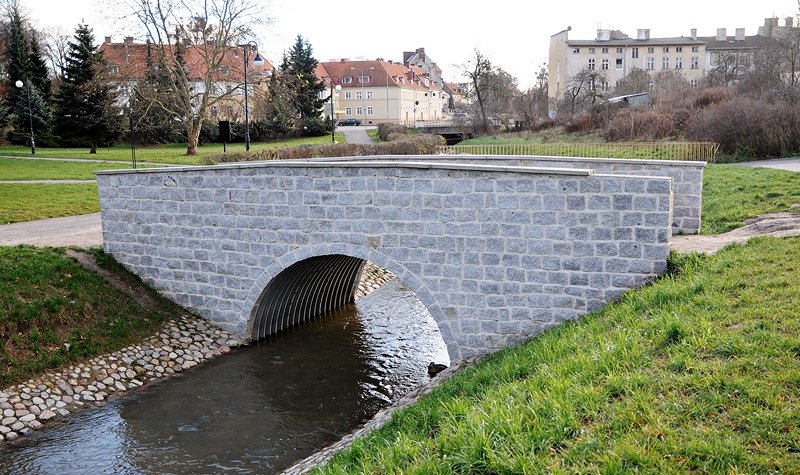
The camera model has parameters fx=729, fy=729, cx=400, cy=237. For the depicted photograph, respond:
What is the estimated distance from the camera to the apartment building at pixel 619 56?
73.5 meters

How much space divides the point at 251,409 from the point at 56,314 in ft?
14.1

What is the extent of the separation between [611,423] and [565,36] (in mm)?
72358

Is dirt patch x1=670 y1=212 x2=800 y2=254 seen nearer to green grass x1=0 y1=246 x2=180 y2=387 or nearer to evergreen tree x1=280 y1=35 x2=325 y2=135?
green grass x1=0 y1=246 x2=180 y2=387

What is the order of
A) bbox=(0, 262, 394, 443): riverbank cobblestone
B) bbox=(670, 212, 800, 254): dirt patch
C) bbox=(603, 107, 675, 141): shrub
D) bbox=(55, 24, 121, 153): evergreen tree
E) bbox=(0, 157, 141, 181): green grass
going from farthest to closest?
bbox=(55, 24, 121, 153): evergreen tree
bbox=(603, 107, 675, 141): shrub
bbox=(0, 157, 141, 181): green grass
bbox=(670, 212, 800, 254): dirt patch
bbox=(0, 262, 394, 443): riverbank cobblestone

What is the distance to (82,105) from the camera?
45062 mm

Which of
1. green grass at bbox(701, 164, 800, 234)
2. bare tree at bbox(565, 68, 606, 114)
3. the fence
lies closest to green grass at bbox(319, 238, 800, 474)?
green grass at bbox(701, 164, 800, 234)

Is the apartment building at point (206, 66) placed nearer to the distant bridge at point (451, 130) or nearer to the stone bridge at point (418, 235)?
the distant bridge at point (451, 130)

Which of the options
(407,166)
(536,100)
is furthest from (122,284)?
(536,100)

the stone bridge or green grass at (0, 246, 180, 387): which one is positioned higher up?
the stone bridge

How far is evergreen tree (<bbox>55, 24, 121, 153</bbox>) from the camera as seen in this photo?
146 ft

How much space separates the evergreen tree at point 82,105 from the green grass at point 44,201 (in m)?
21.0

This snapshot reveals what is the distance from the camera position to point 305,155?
25.1m

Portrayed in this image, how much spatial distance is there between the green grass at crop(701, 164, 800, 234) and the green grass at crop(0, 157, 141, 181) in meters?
20.6

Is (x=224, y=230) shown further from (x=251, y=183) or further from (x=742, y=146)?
(x=742, y=146)
